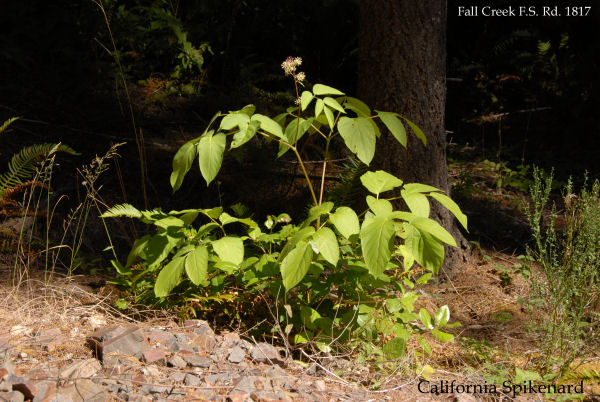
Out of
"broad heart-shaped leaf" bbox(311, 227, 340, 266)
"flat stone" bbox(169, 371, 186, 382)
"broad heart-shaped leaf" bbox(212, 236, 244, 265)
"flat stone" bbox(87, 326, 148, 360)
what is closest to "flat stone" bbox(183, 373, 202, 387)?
"flat stone" bbox(169, 371, 186, 382)

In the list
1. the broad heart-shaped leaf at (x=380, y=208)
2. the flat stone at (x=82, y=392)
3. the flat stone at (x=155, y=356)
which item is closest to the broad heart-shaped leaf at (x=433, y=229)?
the broad heart-shaped leaf at (x=380, y=208)

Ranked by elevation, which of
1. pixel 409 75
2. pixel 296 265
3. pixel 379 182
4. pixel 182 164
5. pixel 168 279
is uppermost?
pixel 409 75

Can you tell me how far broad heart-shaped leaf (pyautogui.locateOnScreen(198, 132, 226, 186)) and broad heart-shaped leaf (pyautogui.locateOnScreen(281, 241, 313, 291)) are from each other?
440 mm

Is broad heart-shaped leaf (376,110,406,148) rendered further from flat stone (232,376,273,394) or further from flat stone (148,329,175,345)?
flat stone (148,329,175,345)

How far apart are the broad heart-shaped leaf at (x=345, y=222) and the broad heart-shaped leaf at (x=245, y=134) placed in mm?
472

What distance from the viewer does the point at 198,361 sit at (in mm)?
2260

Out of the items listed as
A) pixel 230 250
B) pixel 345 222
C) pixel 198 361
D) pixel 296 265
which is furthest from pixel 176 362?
pixel 345 222

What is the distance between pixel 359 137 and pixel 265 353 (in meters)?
1.07

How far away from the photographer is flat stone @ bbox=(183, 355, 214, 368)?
7.35ft

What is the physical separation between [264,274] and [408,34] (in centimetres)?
193

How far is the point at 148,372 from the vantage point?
7.06 feet

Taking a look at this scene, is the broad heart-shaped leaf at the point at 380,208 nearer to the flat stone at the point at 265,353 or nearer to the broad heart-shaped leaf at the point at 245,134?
the broad heart-shaped leaf at the point at 245,134

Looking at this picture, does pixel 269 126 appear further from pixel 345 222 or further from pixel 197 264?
pixel 197 264

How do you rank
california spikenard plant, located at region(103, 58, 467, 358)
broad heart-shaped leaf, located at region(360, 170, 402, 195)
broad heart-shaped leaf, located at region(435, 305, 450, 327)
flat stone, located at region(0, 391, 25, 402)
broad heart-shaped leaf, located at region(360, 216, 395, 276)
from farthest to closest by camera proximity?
broad heart-shaped leaf, located at region(435, 305, 450, 327) < broad heart-shaped leaf, located at region(360, 170, 402, 195) < california spikenard plant, located at region(103, 58, 467, 358) < broad heart-shaped leaf, located at region(360, 216, 395, 276) < flat stone, located at region(0, 391, 25, 402)
